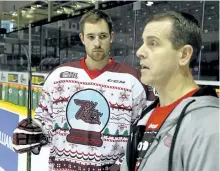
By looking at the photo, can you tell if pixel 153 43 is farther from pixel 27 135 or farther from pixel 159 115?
pixel 27 135

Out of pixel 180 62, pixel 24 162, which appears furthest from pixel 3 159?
pixel 180 62

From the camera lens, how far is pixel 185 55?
2.55 ft

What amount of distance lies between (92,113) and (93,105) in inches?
1.3

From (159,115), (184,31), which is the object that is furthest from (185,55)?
(159,115)

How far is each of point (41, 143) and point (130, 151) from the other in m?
0.67

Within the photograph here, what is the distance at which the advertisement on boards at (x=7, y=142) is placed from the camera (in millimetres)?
2492

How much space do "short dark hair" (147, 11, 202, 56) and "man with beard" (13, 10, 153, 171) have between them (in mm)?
514

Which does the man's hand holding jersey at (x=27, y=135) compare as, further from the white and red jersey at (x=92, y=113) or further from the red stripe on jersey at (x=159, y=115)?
the red stripe on jersey at (x=159, y=115)

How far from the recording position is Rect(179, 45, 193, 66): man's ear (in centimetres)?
77

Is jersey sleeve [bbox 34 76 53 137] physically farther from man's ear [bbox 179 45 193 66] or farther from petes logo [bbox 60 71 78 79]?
man's ear [bbox 179 45 193 66]

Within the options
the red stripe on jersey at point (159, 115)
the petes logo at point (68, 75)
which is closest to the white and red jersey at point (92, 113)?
the petes logo at point (68, 75)

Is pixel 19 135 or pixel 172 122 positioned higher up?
pixel 172 122

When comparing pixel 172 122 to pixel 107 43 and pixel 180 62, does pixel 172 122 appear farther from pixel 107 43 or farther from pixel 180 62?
pixel 107 43

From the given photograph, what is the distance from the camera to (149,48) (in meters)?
0.81
